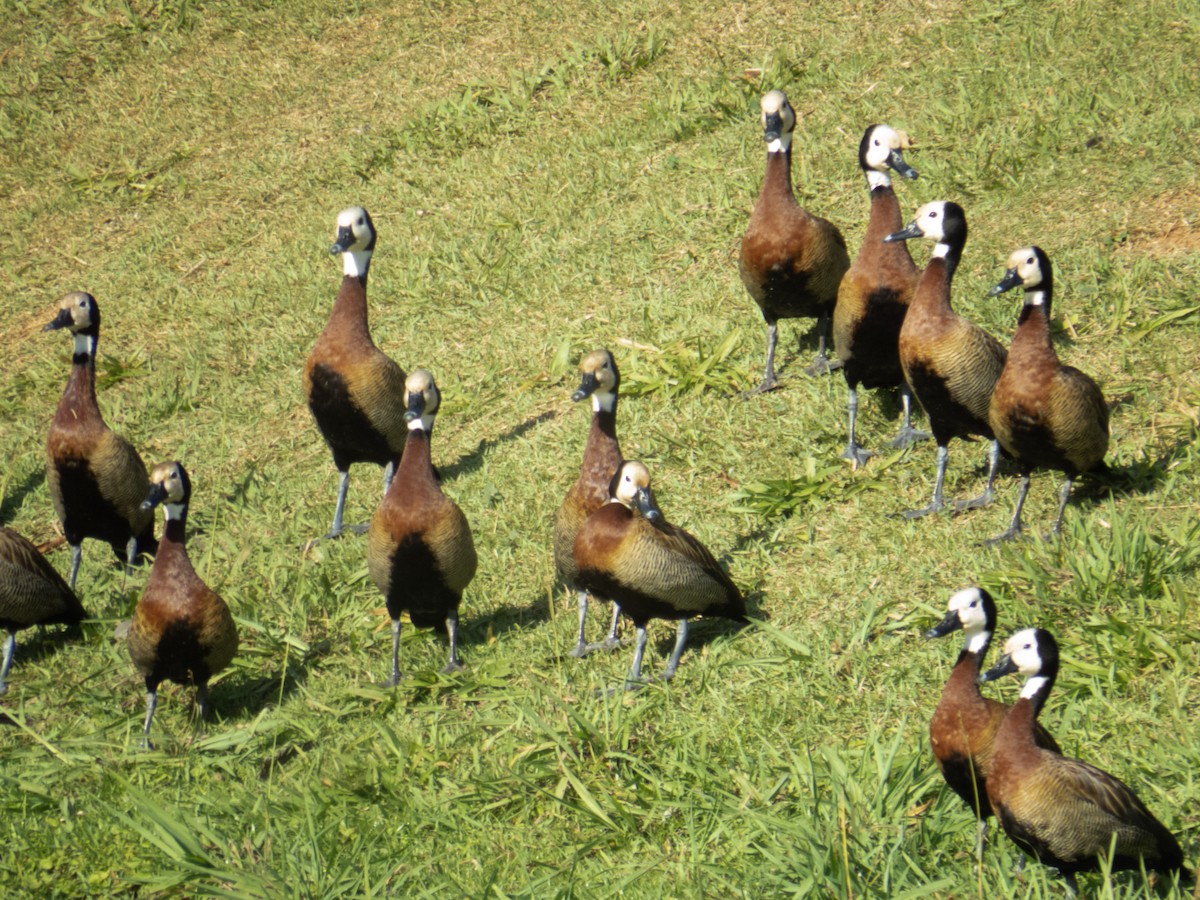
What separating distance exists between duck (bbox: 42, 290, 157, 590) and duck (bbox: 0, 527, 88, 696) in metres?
0.52

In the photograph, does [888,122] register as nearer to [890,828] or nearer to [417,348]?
[417,348]

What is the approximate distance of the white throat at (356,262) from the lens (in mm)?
7035

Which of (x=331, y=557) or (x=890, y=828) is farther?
(x=331, y=557)

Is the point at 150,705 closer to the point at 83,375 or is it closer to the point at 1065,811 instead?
the point at 83,375

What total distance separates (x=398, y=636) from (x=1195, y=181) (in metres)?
5.08

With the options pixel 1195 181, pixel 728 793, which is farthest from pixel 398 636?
pixel 1195 181

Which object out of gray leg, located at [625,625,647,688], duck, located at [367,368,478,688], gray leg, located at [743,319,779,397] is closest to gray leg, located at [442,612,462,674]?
duck, located at [367,368,478,688]

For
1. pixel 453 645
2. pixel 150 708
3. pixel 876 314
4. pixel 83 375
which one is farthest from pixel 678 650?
pixel 83 375

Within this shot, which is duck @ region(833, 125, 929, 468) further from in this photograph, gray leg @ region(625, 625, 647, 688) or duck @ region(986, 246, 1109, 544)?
gray leg @ region(625, 625, 647, 688)

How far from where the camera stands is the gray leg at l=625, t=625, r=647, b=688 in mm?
4945

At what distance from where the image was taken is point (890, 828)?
12.5 feet

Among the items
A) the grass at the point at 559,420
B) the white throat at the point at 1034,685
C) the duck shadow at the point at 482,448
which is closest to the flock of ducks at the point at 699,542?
the white throat at the point at 1034,685

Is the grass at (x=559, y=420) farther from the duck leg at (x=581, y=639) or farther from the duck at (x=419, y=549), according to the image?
the duck at (x=419, y=549)

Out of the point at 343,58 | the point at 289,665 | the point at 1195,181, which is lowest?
the point at 289,665
